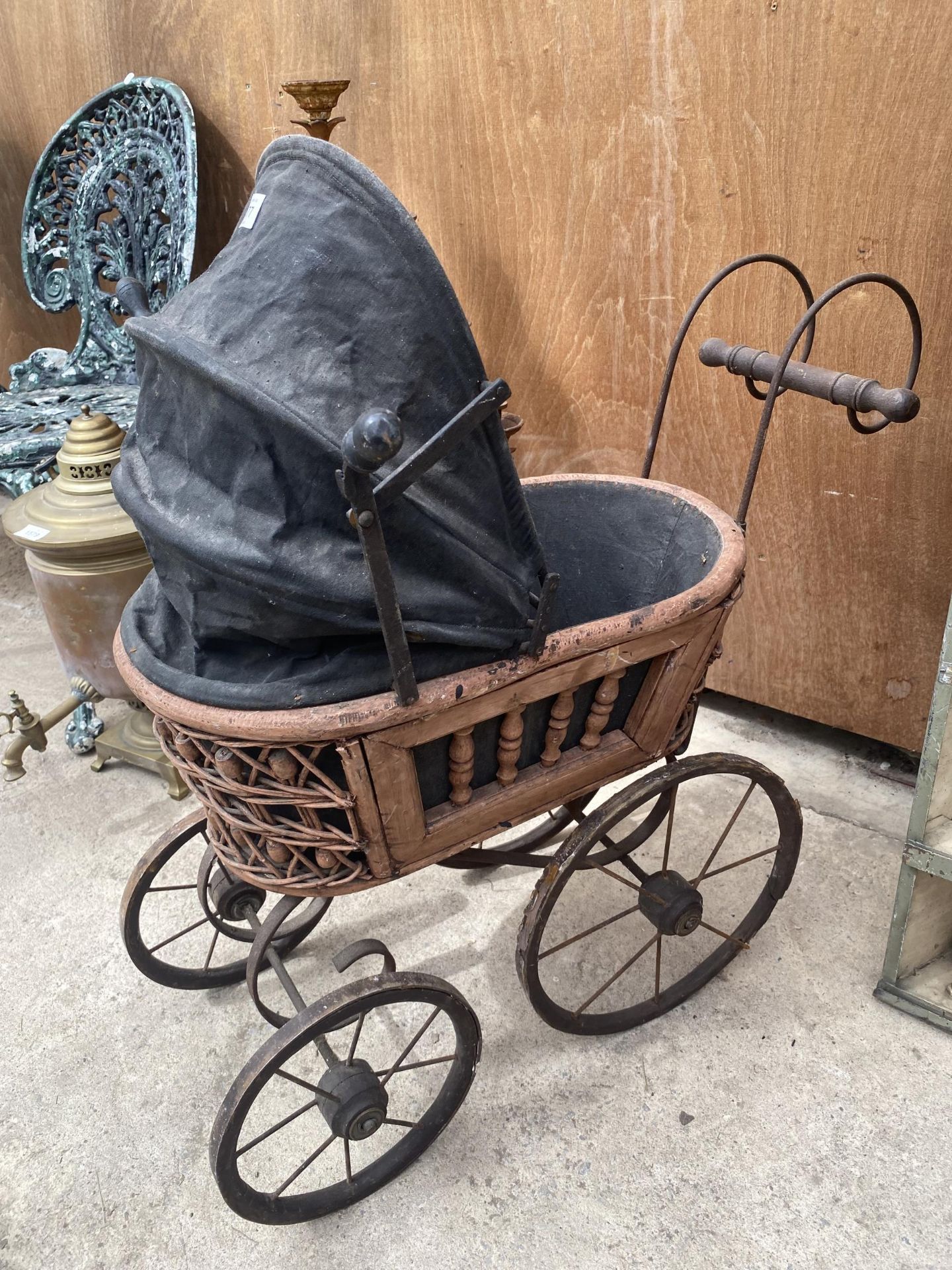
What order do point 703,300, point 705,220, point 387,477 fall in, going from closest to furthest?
point 387,477 < point 703,300 < point 705,220

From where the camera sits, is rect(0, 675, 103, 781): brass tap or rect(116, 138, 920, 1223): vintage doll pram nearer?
rect(116, 138, 920, 1223): vintage doll pram

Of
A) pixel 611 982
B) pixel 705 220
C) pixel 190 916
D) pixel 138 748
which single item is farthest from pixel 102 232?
pixel 611 982

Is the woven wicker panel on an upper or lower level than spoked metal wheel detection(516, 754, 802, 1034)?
upper

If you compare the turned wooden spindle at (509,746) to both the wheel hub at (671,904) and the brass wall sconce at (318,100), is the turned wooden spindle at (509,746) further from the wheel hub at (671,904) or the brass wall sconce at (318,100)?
the brass wall sconce at (318,100)

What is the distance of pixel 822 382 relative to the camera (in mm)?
1431

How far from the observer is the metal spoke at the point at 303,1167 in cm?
142

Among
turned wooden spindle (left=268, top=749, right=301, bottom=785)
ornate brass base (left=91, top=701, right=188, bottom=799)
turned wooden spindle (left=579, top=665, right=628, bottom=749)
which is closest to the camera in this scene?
turned wooden spindle (left=268, top=749, right=301, bottom=785)

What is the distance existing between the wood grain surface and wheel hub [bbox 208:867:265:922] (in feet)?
4.34

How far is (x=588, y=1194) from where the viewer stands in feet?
4.98

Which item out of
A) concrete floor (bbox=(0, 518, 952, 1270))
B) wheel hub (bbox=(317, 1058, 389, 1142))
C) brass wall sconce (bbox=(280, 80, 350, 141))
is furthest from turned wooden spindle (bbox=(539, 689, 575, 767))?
brass wall sconce (bbox=(280, 80, 350, 141))

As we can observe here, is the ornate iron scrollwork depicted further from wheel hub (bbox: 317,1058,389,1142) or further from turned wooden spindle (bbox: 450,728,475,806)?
wheel hub (bbox: 317,1058,389,1142)

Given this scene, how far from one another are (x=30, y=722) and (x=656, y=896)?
4.67 ft

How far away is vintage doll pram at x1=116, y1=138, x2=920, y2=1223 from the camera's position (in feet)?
3.53

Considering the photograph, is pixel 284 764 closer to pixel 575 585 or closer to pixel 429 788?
pixel 429 788
